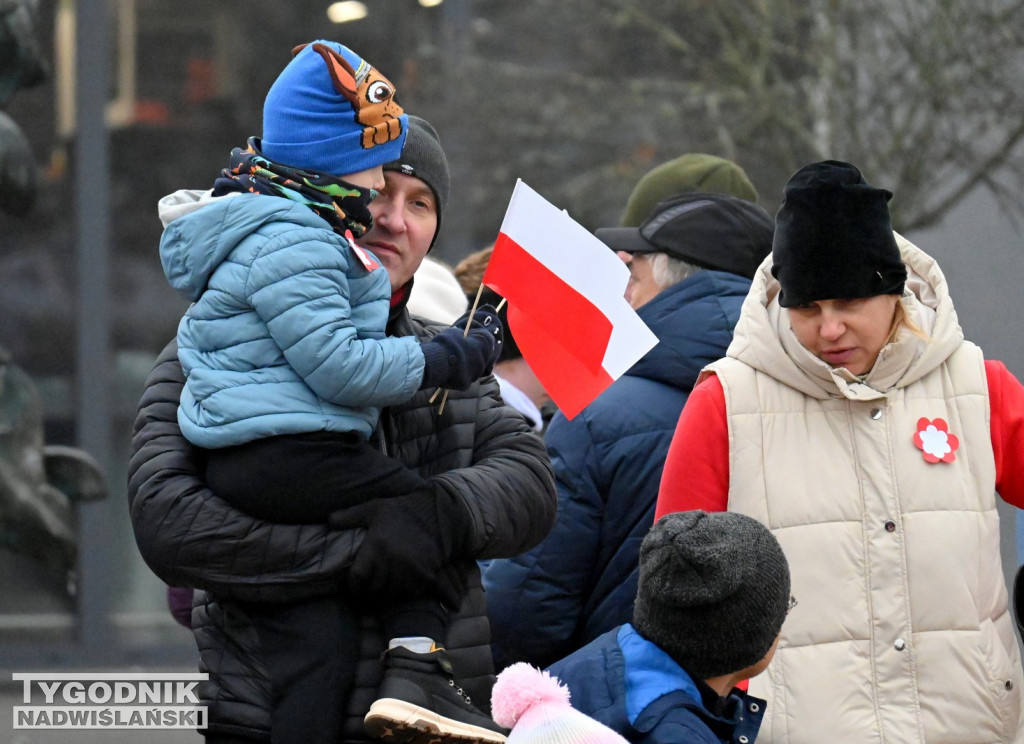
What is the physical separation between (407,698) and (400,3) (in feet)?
25.0

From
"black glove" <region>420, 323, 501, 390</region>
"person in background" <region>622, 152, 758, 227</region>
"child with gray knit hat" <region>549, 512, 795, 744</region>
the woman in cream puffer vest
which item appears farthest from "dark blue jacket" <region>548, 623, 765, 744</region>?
"person in background" <region>622, 152, 758, 227</region>

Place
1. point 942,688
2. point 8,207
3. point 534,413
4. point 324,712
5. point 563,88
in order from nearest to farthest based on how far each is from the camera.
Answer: point 324,712
point 942,688
point 534,413
point 8,207
point 563,88

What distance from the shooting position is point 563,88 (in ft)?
29.7

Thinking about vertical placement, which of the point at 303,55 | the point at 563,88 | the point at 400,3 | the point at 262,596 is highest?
the point at 400,3

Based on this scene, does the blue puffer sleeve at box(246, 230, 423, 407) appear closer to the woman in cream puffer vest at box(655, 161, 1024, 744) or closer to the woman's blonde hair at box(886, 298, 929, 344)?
the woman in cream puffer vest at box(655, 161, 1024, 744)

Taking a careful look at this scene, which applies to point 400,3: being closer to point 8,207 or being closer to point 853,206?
point 8,207

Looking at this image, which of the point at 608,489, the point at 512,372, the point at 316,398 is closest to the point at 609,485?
the point at 608,489

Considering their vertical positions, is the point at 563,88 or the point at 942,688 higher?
the point at 563,88

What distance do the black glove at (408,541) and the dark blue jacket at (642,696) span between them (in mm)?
268

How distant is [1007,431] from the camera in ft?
10.1

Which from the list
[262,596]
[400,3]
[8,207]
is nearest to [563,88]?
[400,3]

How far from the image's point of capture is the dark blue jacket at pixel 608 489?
3498 millimetres

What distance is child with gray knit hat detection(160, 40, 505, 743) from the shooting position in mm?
2504

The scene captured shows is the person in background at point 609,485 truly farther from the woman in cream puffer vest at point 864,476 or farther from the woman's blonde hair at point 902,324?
the woman's blonde hair at point 902,324
